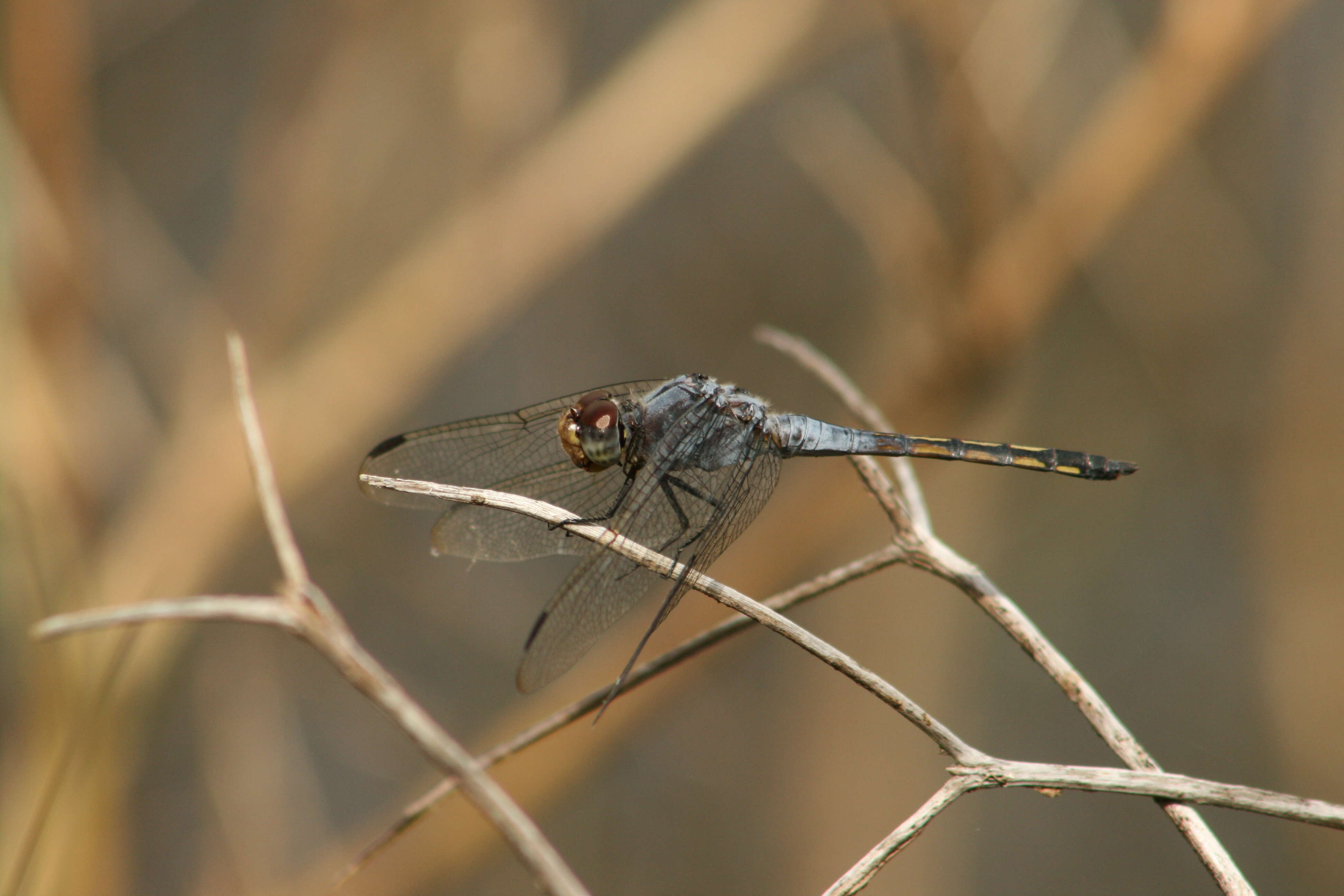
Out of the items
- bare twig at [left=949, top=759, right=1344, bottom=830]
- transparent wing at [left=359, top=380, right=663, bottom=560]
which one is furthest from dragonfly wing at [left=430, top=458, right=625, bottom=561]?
bare twig at [left=949, top=759, right=1344, bottom=830]

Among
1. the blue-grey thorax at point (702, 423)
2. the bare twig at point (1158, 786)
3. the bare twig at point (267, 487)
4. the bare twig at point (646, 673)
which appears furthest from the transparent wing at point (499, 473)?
the bare twig at point (1158, 786)

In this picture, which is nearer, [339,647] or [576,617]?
[339,647]

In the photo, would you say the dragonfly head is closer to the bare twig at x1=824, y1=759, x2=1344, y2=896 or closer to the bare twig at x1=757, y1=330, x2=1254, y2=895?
the bare twig at x1=757, y1=330, x2=1254, y2=895

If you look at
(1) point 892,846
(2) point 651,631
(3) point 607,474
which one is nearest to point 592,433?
(3) point 607,474

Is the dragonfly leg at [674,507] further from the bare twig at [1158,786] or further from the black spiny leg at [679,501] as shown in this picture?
the bare twig at [1158,786]

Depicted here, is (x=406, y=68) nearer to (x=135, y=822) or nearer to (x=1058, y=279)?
(x=1058, y=279)

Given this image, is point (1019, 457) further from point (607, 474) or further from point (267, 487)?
point (267, 487)

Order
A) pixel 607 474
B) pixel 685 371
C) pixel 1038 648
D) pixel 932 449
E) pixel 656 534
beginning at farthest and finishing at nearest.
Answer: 1. pixel 685 371
2. pixel 932 449
3. pixel 607 474
4. pixel 656 534
5. pixel 1038 648
